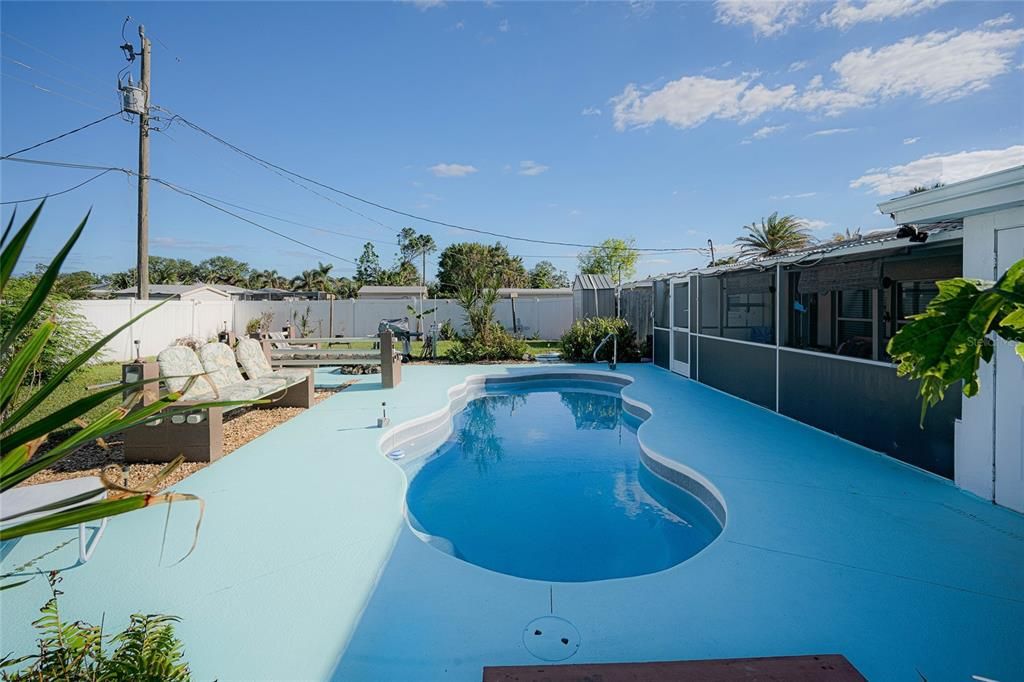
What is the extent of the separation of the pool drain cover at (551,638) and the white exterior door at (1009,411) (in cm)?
412

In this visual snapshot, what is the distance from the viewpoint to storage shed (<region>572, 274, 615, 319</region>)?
1759 centimetres

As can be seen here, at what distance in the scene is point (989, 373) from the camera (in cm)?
454

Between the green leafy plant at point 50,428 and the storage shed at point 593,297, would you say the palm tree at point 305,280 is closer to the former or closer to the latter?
the storage shed at point 593,297

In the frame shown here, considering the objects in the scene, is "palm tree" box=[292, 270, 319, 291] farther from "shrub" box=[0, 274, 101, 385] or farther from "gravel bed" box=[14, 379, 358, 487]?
"gravel bed" box=[14, 379, 358, 487]

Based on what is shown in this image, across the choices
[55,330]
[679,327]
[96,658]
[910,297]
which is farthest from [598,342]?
[96,658]

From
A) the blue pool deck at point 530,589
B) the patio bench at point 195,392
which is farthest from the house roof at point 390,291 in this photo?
the blue pool deck at point 530,589

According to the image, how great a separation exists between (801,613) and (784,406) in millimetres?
5675

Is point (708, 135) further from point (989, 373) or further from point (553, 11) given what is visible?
point (989, 373)

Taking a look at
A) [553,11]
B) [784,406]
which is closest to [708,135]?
[553,11]

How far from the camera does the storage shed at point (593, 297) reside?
57.7ft

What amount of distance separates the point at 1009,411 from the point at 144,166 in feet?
53.7

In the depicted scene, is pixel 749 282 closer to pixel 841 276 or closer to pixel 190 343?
pixel 841 276

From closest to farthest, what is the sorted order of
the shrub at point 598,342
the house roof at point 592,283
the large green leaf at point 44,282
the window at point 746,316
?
1. the large green leaf at point 44,282
2. the window at point 746,316
3. the shrub at point 598,342
4. the house roof at point 592,283

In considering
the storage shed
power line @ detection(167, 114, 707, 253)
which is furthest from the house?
power line @ detection(167, 114, 707, 253)
